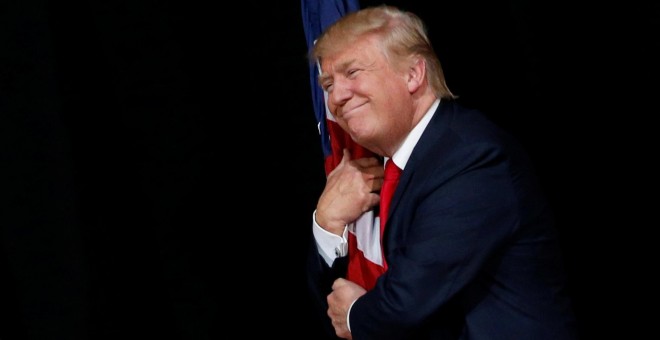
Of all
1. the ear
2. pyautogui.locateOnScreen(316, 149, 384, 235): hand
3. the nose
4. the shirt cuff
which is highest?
the ear

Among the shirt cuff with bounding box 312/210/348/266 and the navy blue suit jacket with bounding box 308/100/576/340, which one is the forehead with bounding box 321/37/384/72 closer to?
the navy blue suit jacket with bounding box 308/100/576/340

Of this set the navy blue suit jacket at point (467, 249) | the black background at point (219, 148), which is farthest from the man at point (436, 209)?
the black background at point (219, 148)

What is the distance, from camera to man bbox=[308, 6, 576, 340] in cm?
143

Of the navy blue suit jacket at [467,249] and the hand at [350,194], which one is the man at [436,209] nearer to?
the navy blue suit jacket at [467,249]

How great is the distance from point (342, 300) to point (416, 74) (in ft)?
1.55

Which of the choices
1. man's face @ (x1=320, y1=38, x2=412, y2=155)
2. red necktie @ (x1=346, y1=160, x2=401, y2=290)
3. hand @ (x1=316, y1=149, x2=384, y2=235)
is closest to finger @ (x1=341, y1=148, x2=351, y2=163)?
hand @ (x1=316, y1=149, x2=384, y2=235)

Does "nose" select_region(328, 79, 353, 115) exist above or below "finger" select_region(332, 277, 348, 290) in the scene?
above

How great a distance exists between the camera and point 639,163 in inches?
80.7

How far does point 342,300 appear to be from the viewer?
5.45 ft

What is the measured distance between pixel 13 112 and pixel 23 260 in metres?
0.35

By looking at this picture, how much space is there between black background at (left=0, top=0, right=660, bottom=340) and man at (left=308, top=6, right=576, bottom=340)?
458 mm

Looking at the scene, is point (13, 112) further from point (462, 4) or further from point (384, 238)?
point (462, 4)

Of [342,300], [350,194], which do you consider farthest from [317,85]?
[342,300]

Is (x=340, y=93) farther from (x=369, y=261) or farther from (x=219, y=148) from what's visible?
(x=219, y=148)
